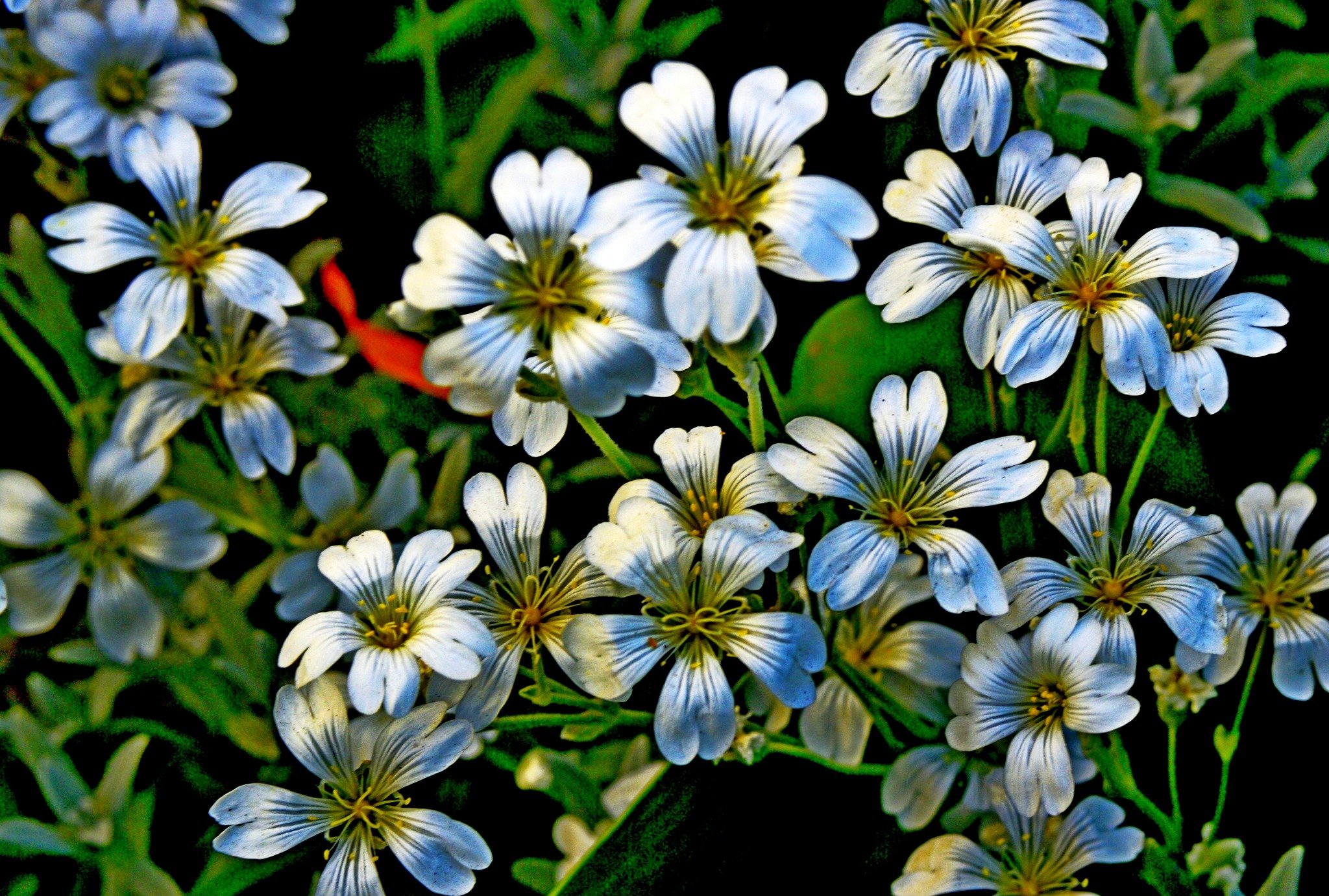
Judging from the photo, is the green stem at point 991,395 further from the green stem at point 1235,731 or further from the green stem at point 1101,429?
the green stem at point 1235,731

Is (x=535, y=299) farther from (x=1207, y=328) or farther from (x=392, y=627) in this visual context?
(x=1207, y=328)

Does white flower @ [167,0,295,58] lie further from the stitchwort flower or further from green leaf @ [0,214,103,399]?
the stitchwort flower

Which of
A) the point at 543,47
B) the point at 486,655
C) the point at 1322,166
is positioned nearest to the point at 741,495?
the point at 486,655

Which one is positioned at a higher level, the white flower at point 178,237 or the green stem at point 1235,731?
the white flower at point 178,237

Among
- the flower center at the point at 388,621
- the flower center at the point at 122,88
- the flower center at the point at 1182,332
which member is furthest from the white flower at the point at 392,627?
the flower center at the point at 1182,332

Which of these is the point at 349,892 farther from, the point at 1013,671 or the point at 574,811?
the point at 1013,671

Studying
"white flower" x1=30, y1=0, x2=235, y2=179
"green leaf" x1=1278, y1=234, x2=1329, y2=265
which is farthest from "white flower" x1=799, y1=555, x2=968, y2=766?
"white flower" x1=30, y1=0, x2=235, y2=179

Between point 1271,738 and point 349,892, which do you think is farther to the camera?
point 1271,738
